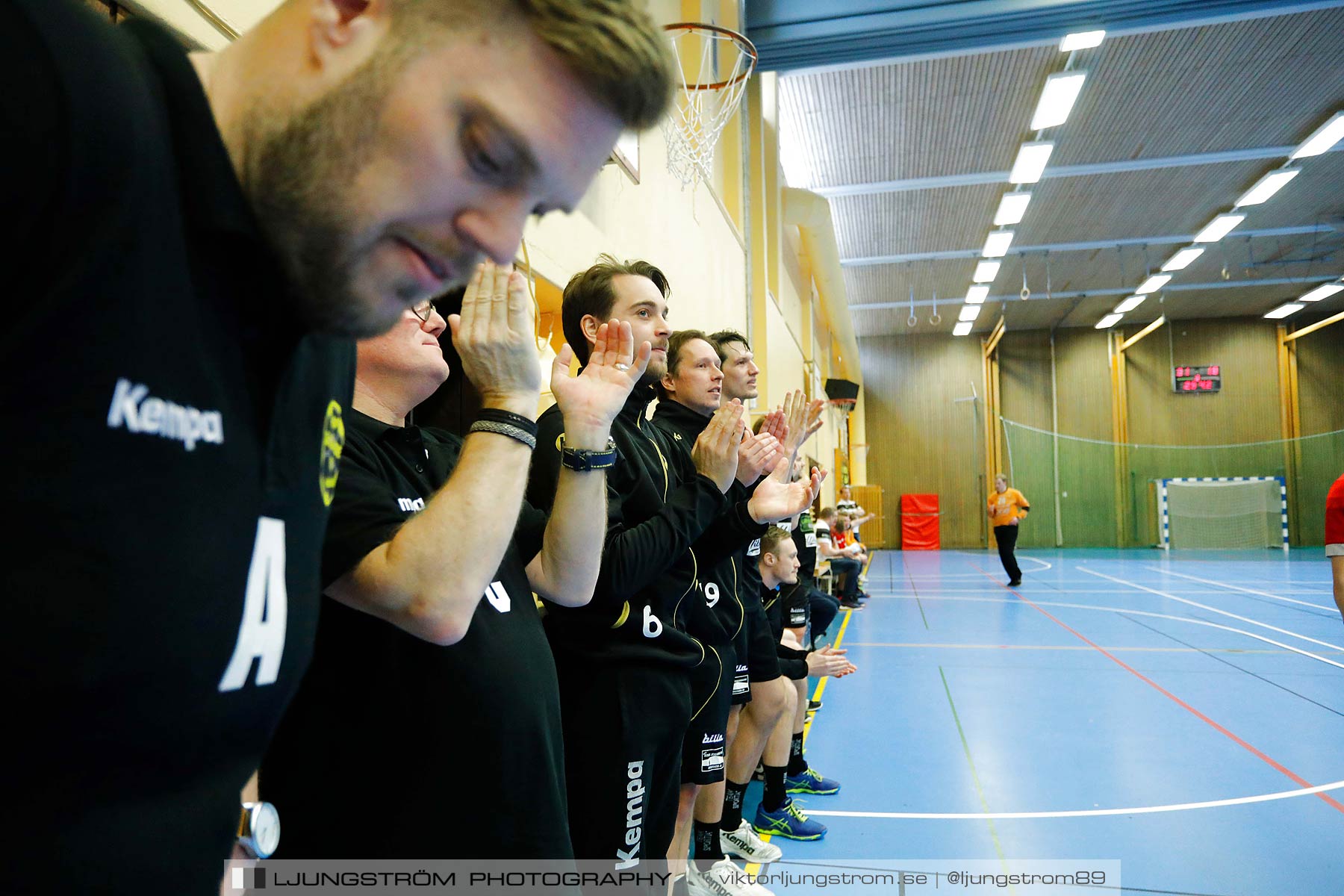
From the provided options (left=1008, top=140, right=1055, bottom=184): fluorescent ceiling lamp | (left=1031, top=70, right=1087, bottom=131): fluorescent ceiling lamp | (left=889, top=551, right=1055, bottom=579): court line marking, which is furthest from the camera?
(left=889, top=551, right=1055, bottom=579): court line marking

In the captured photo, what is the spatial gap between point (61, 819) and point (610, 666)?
1446 mm

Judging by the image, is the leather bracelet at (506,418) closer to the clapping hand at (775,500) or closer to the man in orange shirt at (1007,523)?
the clapping hand at (775,500)

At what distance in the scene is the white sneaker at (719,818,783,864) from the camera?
10.9 ft

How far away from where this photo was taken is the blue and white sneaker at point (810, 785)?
166 inches

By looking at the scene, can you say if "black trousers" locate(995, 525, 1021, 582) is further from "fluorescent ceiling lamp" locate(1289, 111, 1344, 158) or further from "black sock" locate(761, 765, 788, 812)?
"black sock" locate(761, 765, 788, 812)

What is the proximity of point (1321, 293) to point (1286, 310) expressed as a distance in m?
1.70

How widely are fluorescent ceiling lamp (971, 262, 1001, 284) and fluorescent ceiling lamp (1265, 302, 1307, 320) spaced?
870 centimetres

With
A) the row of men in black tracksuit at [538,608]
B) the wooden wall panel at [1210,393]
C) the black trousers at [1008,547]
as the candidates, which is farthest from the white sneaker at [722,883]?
the wooden wall panel at [1210,393]

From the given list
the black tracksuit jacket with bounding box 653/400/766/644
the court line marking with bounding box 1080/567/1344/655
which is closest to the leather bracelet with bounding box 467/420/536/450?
the black tracksuit jacket with bounding box 653/400/766/644

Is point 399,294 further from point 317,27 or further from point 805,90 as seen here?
point 805,90

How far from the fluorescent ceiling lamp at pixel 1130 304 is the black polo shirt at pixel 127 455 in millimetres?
22751

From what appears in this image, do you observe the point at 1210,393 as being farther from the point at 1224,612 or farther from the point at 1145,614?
the point at 1145,614

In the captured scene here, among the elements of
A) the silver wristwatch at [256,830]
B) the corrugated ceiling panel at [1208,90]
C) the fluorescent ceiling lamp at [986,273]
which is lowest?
the silver wristwatch at [256,830]

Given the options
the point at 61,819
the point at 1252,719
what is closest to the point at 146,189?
the point at 61,819
